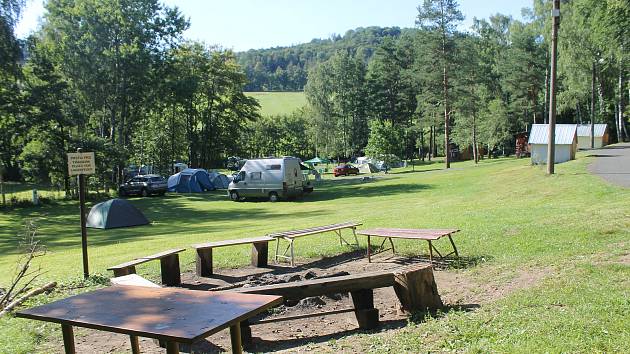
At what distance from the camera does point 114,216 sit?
20.1 m

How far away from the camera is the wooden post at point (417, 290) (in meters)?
6.02

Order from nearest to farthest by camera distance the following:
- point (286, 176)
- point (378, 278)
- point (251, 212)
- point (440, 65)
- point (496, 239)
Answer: point (378, 278) < point (496, 239) < point (251, 212) < point (286, 176) < point (440, 65)

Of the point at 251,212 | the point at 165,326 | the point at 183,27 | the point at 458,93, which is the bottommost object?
the point at 251,212

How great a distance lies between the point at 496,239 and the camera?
31.5 feet

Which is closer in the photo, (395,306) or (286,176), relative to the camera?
(395,306)

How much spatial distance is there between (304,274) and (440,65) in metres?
39.6

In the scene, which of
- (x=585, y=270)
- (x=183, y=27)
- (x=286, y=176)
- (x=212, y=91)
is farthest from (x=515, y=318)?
(x=212, y=91)

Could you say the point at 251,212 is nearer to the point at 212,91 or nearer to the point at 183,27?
the point at 183,27

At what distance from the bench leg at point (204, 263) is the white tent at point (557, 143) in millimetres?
23893

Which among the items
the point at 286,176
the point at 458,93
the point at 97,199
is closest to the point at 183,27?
the point at 97,199

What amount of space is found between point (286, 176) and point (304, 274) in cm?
1983

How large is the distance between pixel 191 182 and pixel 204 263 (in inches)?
1110

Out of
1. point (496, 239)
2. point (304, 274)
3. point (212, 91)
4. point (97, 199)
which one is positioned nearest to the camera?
point (304, 274)

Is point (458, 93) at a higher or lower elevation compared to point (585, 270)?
higher
